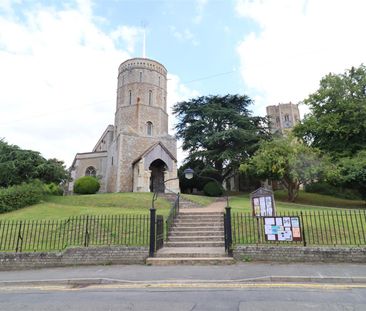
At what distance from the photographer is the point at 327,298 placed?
5258 millimetres

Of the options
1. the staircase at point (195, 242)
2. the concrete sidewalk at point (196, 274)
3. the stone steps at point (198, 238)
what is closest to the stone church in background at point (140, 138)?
the staircase at point (195, 242)

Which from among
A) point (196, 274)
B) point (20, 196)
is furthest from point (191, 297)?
point (20, 196)

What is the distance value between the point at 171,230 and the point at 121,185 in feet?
54.5

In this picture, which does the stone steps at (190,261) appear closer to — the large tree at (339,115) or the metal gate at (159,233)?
the metal gate at (159,233)

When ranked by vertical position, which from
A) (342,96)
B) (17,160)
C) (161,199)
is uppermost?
(342,96)

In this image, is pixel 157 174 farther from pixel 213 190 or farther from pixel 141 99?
pixel 141 99

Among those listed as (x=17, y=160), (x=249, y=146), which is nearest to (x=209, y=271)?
(x=17, y=160)

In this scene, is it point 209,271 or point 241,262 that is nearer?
point 209,271

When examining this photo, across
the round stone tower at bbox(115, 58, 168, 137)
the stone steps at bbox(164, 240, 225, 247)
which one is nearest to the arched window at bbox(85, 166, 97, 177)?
the round stone tower at bbox(115, 58, 168, 137)

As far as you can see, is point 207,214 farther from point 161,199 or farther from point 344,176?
point 344,176

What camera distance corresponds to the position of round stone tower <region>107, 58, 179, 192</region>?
27438 millimetres

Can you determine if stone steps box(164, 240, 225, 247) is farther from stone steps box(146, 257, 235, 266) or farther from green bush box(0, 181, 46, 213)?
green bush box(0, 181, 46, 213)

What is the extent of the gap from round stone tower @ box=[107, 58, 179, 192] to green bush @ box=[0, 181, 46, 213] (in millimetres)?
8034

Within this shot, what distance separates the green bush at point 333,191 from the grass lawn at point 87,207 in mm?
23963
